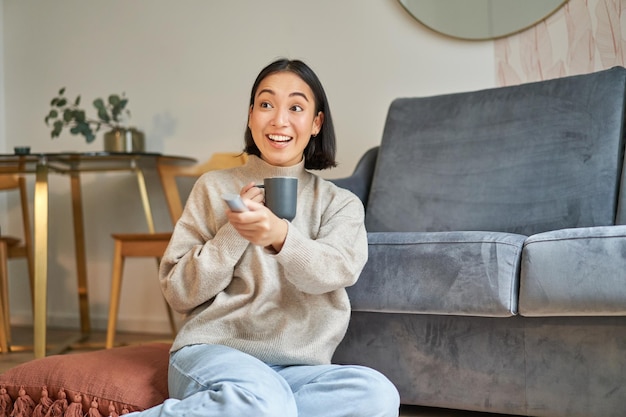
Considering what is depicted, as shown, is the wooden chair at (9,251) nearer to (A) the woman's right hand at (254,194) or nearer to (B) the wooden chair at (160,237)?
(B) the wooden chair at (160,237)

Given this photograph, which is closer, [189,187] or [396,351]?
[396,351]

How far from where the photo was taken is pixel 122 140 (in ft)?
10.6

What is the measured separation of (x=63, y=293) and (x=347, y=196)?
2.52m

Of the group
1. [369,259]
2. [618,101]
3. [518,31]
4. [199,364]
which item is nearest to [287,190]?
[199,364]

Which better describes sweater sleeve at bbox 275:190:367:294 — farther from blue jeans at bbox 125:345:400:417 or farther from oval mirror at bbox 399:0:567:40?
oval mirror at bbox 399:0:567:40

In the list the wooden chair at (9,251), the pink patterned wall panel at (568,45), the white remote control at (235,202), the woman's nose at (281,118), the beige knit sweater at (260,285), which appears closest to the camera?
the white remote control at (235,202)

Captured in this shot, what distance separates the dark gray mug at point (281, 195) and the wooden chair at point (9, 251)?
216cm

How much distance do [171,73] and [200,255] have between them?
2123mm

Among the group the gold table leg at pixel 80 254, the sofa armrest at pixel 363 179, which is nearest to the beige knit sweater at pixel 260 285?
the sofa armrest at pixel 363 179

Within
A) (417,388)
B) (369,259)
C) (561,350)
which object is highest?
(369,259)

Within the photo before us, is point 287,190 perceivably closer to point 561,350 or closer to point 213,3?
point 561,350

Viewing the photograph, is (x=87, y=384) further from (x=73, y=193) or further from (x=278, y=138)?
(x=73, y=193)

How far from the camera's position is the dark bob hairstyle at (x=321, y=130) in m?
1.62

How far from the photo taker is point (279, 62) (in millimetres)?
1624
